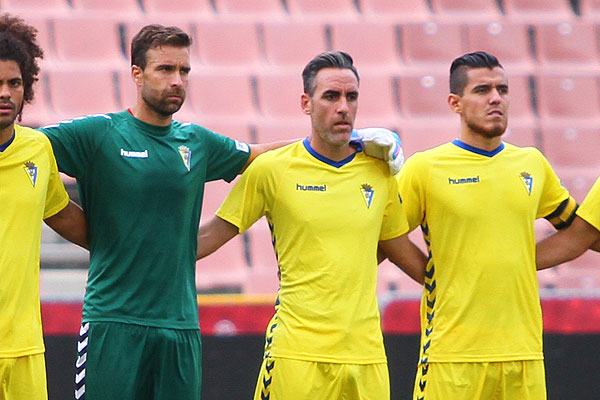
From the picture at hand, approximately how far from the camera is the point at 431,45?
11.0 m

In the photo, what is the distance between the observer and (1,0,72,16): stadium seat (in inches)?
417

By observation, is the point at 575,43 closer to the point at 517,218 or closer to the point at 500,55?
the point at 500,55

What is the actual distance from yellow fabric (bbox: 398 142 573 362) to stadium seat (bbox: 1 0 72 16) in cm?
604

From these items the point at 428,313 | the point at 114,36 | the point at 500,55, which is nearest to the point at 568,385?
the point at 428,313

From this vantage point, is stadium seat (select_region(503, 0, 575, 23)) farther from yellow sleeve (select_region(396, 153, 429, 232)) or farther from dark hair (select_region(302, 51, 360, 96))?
dark hair (select_region(302, 51, 360, 96))

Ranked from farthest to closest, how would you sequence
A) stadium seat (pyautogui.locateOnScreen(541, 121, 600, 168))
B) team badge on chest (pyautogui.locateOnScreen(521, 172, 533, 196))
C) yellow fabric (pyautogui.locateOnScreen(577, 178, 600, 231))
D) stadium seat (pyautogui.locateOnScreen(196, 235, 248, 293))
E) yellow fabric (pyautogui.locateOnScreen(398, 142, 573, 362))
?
stadium seat (pyautogui.locateOnScreen(541, 121, 600, 168)) < stadium seat (pyautogui.locateOnScreen(196, 235, 248, 293)) < yellow fabric (pyautogui.locateOnScreen(577, 178, 600, 231)) < team badge on chest (pyautogui.locateOnScreen(521, 172, 533, 196)) < yellow fabric (pyautogui.locateOnScreen(398, 142, 573, 362))

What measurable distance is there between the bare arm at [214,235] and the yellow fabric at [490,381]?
1259 millimetres

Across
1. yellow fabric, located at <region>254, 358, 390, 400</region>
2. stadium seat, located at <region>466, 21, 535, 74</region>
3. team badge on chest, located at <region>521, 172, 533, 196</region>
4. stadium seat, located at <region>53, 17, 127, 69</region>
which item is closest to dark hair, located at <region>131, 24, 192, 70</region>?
yellow fabric, located at <region>254, 358, 390, 400</region>

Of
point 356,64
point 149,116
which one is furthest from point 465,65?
point 356,64

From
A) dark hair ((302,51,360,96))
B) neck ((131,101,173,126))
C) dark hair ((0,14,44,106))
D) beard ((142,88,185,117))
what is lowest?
neck ((131,101,173,126))

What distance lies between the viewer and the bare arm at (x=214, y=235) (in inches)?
219

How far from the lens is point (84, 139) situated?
17.0ft

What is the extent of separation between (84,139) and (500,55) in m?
6.76

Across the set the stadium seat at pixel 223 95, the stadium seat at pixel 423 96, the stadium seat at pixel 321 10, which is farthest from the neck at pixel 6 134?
the stadium seat at pixel 321 10
